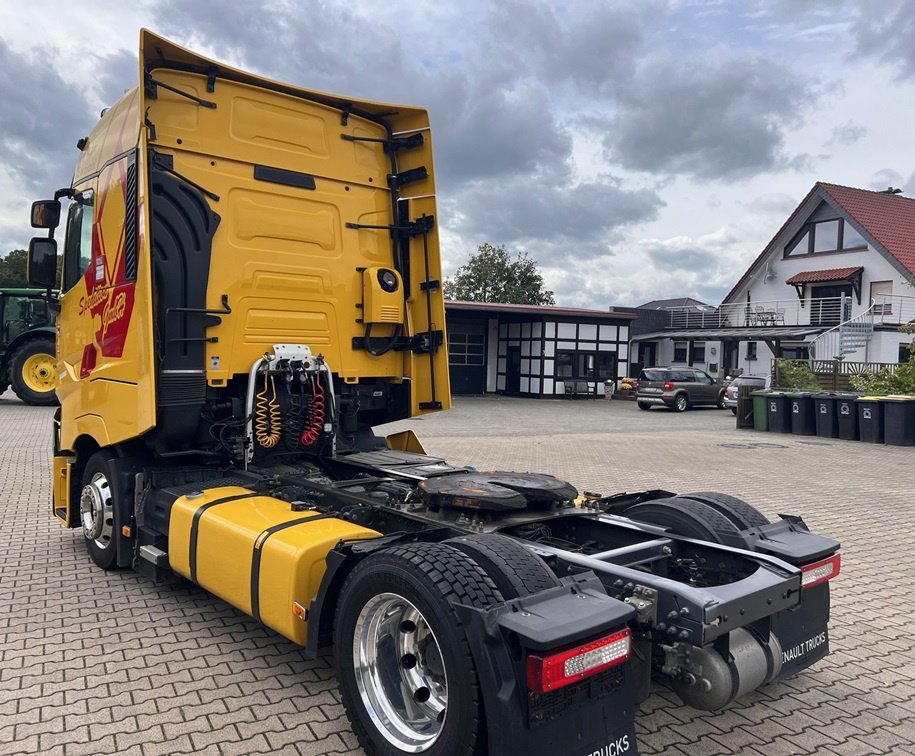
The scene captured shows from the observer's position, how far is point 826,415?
16750mm

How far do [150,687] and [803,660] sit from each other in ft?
10.0

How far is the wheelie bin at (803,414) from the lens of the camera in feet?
56.4

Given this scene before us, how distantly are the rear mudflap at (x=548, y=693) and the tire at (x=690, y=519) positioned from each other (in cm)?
130

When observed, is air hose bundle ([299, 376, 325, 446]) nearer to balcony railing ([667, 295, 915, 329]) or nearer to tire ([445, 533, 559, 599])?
tire ([445, 533, 559, 599])

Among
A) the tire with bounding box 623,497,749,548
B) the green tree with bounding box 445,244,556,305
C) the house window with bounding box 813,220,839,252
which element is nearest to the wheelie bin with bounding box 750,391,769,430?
the tire with bounding box 623,497,749,548

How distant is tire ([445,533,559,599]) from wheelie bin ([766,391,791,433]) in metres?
16.3

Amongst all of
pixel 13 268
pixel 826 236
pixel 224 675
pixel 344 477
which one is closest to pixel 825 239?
pixel 826 236

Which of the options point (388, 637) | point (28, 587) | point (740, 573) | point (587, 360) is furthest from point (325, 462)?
point (587, 360)

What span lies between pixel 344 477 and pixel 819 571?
3.38 metres

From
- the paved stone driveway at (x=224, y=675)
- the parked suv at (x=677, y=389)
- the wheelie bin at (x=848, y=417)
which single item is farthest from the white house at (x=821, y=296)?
the paved stone driveway at (x=224, y=675)

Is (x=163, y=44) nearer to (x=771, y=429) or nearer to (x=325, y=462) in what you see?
(x=325, y=462)

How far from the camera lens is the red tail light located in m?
3.46

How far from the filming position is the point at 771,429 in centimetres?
1800

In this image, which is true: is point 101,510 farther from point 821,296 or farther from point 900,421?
point 821,296
